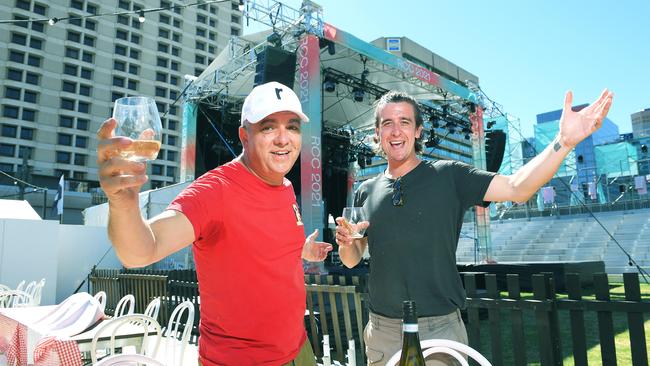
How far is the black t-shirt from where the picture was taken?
6.40 feet

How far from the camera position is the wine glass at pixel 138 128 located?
98 centimetres

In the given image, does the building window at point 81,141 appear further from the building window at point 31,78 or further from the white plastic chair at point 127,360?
the white plastic chair at point 127,360

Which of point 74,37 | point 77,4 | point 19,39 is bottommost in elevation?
point 19,39

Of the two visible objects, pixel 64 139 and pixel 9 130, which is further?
pixel 64 139

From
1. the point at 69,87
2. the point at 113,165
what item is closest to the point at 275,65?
the point at 113,165

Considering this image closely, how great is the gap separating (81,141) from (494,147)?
134 ft

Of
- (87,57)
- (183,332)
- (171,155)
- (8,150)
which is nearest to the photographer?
(183,332)

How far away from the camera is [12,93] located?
39.0 meters

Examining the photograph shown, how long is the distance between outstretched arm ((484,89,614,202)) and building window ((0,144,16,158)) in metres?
47.2

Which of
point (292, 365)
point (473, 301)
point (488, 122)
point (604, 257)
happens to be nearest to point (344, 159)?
point (488, 122)

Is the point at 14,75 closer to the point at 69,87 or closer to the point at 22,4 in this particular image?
the point at 69,87

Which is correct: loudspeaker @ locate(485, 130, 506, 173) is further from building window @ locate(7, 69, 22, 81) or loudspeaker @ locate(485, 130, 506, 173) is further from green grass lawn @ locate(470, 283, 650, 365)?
building window @ locate(7, 69, 22, 81)

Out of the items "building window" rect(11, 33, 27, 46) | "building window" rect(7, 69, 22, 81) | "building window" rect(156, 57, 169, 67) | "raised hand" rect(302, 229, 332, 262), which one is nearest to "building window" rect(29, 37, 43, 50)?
"building window" rect(11, 33, 27, 46)

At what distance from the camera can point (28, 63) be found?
4009 cm
